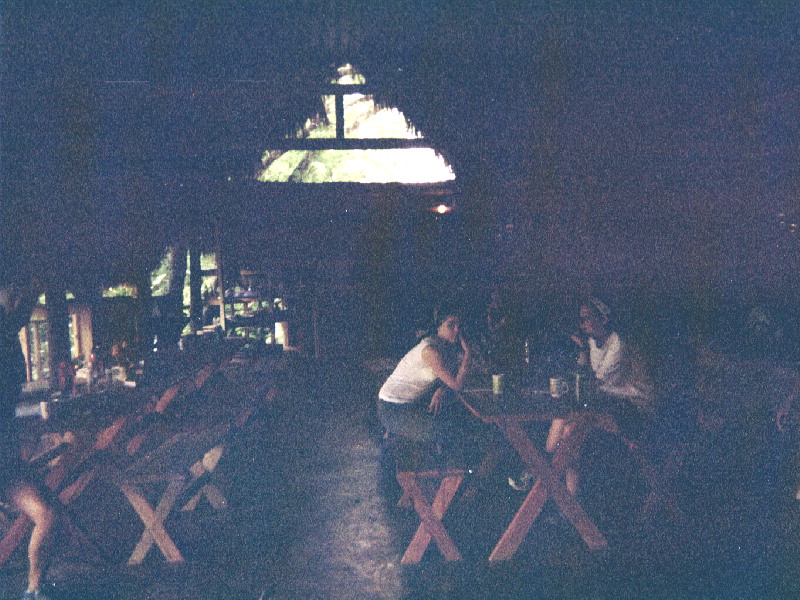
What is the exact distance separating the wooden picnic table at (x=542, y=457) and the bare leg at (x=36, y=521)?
2.33 metres

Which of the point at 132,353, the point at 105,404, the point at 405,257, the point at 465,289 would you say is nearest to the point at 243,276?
the point at 405,257

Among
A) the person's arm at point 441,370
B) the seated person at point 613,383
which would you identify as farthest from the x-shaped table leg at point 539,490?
the person's arm at point 441,370

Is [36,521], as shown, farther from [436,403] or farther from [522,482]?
[522,482]

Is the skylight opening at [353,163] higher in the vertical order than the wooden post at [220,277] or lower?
higher

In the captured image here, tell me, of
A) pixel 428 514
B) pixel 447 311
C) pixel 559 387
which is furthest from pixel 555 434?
pixel 428 514

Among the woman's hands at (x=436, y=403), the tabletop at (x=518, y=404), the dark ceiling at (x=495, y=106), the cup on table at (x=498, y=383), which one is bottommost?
the woman's hands at (x=436, y=403)

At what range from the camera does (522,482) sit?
4934 mm

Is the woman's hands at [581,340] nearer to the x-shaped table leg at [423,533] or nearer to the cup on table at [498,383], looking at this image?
the cup on table at [498,383]

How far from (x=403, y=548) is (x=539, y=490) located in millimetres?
891

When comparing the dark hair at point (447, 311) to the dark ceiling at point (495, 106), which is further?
the dark hair at point (447, 311)

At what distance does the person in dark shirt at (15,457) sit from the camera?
3344 mm

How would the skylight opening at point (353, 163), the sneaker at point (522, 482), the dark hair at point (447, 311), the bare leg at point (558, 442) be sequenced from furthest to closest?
the skylight opening at point (353, 163) → the sneaker at point (522, 482) → the dark hair at point (447, 311) → the bare leg at point (558, 442)

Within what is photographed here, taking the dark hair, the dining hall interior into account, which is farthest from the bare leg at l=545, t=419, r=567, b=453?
the dark hair

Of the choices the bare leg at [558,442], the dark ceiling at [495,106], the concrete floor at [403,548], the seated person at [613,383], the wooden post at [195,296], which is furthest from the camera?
the wooden post at [195,296]
